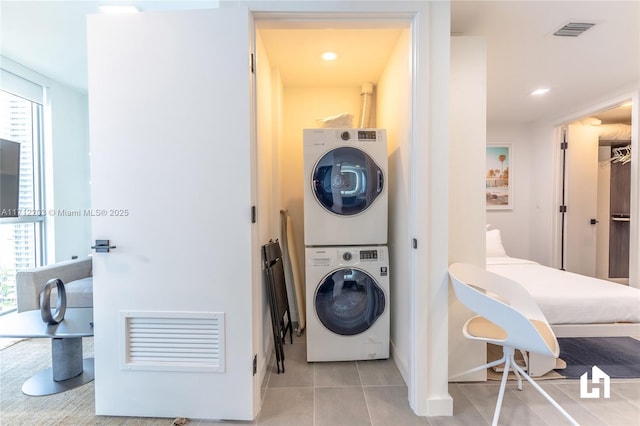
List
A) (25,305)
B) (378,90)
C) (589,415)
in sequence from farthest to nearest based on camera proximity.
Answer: (378,90)
(25,305)
(589,415)

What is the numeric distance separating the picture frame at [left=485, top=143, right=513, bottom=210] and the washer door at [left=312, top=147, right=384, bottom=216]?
3.08 m

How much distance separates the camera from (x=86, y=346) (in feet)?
8.32

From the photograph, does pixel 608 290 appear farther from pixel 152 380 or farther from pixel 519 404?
pixel 152 380

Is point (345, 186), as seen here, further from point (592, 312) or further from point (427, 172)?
point (592, 312)

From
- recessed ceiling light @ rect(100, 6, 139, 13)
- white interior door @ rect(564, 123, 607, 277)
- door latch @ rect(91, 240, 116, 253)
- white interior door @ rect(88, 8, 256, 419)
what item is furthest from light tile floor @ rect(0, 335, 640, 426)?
white interior door @ rect(564, 123, 607, 277)

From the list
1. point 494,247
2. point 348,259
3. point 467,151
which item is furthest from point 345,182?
point 494,247

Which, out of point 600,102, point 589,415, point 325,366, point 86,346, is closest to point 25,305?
point 86,346

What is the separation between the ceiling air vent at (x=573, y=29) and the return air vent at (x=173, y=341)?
10.2 ft

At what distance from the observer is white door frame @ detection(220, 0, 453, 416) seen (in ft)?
5.34

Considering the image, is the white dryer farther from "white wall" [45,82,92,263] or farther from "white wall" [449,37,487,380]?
"white wall" [45,82,92,263]

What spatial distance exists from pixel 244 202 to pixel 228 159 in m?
0.25

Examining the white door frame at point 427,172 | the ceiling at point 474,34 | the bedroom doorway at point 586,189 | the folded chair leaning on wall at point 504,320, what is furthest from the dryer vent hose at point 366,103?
the bedroom doorway at point 586,189

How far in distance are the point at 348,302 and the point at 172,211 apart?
1388 millimetres

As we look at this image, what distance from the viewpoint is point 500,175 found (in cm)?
444
